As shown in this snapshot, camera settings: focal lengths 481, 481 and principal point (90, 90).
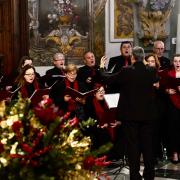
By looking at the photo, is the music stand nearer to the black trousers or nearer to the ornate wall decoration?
the black trousers

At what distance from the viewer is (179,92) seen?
6500 mm

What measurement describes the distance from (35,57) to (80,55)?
3.01 ft

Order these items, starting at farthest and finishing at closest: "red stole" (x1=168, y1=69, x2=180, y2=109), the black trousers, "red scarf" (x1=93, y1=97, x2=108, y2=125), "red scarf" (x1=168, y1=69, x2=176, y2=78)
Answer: "red scarf" (x1=168, y1=69, x2=176, y2=78), "red stole" (x1=168, y1=69, x2=180, y2=109), "red scarf" (x1=93, y1=97, x2=108, y2=125), the black trousers

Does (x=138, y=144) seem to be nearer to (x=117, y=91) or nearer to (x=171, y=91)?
(x=171, y=91)

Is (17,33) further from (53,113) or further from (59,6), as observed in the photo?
(53,113)

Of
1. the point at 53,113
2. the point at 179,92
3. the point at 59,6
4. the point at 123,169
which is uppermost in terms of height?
the point at 59,6

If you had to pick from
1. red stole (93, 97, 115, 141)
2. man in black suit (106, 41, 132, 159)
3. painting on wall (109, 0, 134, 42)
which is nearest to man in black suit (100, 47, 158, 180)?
man in black suit (106, 41, 132, 159)

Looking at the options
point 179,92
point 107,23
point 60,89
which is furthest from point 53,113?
point 107,23

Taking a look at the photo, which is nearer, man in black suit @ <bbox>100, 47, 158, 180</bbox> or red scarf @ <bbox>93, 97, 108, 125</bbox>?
man in black suit @ <bbox>100, 47, 158, 180</bbox>

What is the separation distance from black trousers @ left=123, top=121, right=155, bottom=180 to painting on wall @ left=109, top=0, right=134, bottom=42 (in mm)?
4847

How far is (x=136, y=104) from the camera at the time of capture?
193 inches

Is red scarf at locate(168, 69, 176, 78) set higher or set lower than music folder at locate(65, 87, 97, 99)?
higher

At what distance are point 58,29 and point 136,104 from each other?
15.0ft

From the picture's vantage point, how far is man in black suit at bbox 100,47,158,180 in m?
4.85
